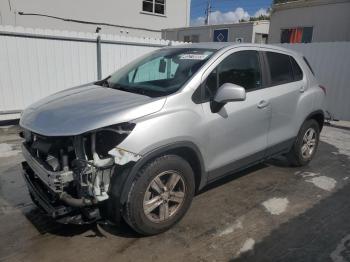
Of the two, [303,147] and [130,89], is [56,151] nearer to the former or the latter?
[130,89]

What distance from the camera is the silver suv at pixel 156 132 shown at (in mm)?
2775

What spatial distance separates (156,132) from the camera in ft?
9.58

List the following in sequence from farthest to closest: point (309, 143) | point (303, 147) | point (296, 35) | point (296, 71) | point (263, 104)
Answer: point (296, 35), point (309, 143), point (303, 147), point (296, 71), point (263, 104)

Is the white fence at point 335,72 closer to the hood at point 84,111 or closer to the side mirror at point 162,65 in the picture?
the side mirror at point 162,65

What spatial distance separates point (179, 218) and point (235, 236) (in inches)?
22.9

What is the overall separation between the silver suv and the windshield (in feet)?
0.05

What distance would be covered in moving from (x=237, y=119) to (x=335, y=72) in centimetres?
650

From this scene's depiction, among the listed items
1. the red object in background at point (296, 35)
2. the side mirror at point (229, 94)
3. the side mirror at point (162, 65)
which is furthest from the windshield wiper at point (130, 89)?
the red object in background at point (296, 35)

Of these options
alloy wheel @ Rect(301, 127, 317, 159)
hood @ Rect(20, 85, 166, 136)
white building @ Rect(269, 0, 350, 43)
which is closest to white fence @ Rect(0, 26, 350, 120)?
alloy wheel @ Rect(301, 127, 317, 159)

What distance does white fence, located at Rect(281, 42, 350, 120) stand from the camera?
8672 millimetres

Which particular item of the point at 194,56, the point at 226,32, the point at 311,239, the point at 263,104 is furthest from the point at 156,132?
the point at 226,32

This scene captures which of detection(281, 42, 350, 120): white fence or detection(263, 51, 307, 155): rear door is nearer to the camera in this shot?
detection(263, 51, 307, 155): rear door

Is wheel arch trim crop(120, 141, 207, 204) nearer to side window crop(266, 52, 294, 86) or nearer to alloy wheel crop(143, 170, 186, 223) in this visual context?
alloy wheel crop(143, 170, 186, 223)

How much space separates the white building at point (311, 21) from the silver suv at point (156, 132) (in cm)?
1284
